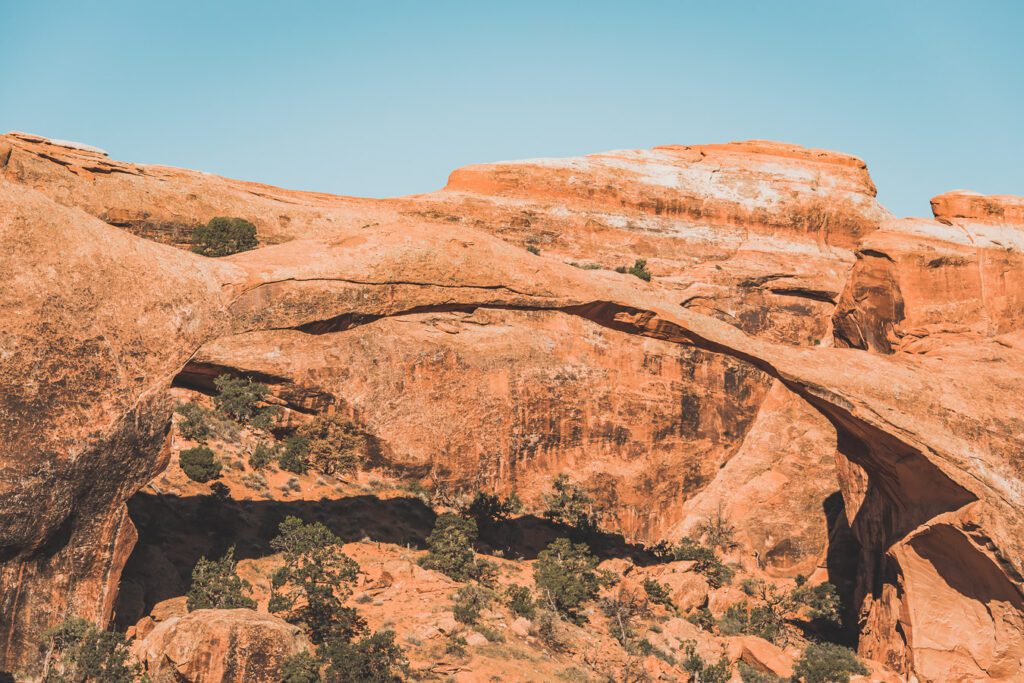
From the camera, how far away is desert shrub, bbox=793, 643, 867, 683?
28.8m

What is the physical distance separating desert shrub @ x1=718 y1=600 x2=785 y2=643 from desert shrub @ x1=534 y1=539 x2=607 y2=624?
4816 millimetres

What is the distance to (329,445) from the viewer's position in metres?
32.6

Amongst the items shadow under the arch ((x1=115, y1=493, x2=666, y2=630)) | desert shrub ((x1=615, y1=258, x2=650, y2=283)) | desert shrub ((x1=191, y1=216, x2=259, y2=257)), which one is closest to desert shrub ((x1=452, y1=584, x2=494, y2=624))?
shadow under the arch ((x1=115, y1=493, x2=666, y2=630))

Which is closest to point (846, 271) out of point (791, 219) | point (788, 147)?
point (791, 219)

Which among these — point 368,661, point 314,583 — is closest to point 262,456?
point 314,583

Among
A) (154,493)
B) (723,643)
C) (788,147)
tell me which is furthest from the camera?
(788,147)

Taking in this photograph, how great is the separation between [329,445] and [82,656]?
1270cm

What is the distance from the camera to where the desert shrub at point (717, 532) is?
4103cm

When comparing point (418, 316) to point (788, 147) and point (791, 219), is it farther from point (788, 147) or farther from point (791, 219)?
point (788, 147)

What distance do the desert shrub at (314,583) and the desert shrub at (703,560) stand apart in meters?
15.3

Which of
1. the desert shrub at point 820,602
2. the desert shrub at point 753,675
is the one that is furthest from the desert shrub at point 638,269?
the desert shrub at point 753,675

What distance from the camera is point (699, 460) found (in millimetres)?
38750

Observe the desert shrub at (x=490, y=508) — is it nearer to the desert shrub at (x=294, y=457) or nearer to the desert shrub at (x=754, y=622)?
the desert shrub at (x=294, y=457)

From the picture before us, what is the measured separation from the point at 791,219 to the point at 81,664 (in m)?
54.0
